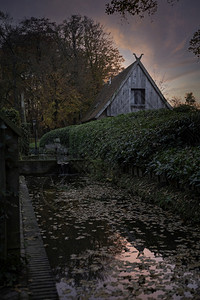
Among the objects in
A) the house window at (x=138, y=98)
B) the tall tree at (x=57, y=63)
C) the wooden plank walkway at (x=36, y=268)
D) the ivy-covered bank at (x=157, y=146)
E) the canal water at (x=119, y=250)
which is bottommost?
the canal water at (x=119, y=250)

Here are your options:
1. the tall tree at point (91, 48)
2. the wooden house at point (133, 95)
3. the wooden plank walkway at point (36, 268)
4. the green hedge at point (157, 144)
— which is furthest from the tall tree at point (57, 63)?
the wooden plank walkway at point (36, 268)

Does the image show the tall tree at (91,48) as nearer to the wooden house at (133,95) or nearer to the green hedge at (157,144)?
the wooden house at (133,95)

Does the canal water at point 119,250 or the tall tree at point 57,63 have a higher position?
the tall tree at point 57,63

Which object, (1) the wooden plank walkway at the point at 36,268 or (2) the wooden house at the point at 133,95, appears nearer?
(1) the wooden plank walkway at the point at 36,268

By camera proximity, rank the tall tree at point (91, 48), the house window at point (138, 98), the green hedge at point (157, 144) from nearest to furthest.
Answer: the green hedge at point (157, 144) < the house window at point (138, 98) < the tall tree at point (91, 48)

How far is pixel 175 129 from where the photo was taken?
9.00 meters

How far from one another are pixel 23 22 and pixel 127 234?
33.4m

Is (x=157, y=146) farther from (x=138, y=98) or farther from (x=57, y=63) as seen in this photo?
(x=57, y=63)

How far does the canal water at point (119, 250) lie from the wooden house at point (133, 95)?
16554mm

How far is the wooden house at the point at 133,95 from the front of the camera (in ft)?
77.0

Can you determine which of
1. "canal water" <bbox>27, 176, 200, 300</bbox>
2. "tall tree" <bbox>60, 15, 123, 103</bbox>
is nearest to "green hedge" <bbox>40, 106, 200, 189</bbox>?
"canal water" <bbox>27, 176, 200, 300</bbox>

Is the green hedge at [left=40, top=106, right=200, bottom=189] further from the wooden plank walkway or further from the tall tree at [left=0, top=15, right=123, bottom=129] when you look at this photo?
the tall tree at [left=0, top=15, right=123, bottom=129]

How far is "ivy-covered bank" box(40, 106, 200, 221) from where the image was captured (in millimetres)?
6445

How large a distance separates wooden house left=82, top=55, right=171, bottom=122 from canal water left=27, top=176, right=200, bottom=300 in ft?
54.3
